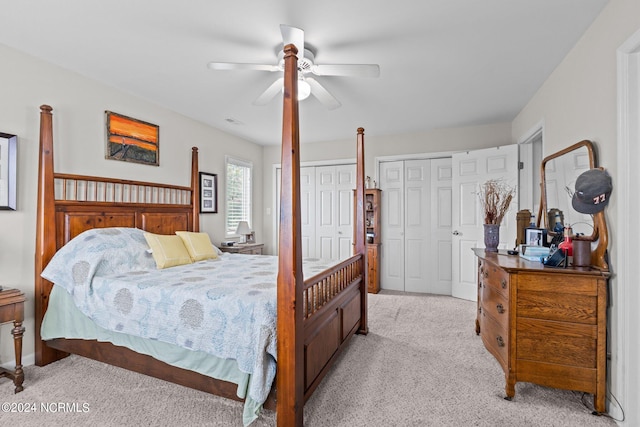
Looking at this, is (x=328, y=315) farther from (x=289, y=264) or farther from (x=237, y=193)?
(x=237, y=193)

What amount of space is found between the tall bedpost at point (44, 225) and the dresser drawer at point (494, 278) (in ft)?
11.5

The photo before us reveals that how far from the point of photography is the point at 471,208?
437 centimetres

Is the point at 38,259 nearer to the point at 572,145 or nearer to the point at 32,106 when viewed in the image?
the point at 32,106

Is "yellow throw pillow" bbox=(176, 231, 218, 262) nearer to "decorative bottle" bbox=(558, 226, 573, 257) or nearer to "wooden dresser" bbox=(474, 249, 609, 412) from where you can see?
"wooden dresser" bbox=(474, 249, 609, 412)

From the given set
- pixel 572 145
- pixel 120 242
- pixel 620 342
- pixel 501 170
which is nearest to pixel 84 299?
pixel 120 242

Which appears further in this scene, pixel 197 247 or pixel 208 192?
pixel 208 192

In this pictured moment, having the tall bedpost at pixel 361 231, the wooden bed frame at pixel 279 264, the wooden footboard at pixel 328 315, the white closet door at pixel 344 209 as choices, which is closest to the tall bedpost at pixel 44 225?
the wooden bed frame at pixel 279 264

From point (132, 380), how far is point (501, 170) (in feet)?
14.9

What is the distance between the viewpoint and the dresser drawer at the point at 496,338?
215cm

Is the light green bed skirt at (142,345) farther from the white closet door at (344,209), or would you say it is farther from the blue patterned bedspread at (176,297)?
the white closet door at (344,209)

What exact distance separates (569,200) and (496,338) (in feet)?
3.96

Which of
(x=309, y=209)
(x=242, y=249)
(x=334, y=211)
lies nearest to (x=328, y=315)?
(x=242, y=249)

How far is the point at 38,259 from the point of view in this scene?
2.53m

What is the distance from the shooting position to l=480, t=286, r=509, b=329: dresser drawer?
2156mm
